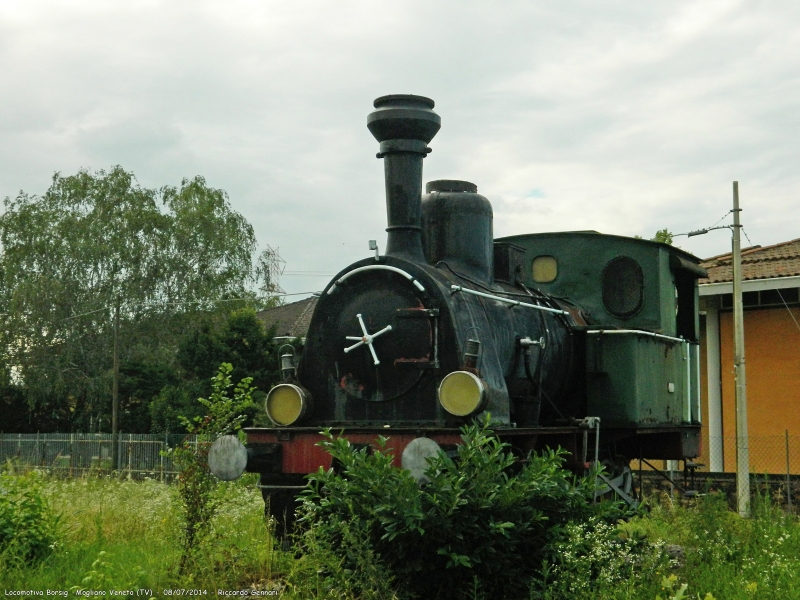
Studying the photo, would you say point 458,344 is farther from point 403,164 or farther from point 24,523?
→ point 24,523

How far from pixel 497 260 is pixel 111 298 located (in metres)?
25.0

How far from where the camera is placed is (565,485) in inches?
231

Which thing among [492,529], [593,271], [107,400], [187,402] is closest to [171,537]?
[492,529]

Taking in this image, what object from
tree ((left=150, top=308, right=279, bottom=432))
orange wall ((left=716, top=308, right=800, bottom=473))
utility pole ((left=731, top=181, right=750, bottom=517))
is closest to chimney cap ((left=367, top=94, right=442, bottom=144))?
utility pole ((left=731, top=181, right=750, bottom=517))

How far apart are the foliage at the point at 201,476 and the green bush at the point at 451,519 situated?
2.73 feet

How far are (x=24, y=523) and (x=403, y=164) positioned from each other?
3.89 meters

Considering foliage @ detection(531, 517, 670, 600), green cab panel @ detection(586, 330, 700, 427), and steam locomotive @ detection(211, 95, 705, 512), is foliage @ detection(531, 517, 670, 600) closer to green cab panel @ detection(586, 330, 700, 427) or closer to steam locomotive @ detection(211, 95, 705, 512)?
steam locomotive @ detection(211, 95, 705, 512)

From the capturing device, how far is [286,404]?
294 inches

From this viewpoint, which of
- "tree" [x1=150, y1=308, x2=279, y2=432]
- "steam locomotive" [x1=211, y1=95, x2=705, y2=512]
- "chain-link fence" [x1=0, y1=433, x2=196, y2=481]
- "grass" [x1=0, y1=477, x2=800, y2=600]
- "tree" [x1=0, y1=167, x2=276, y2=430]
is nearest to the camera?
"grass" [x1=0, y1=477, x2=800, y2=600]

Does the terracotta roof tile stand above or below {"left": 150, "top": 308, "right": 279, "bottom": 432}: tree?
above

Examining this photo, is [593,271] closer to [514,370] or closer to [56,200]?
[514,370]

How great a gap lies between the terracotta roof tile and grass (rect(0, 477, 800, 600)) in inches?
299

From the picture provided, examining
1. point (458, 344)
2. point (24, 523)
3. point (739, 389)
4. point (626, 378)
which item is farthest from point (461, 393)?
point (739, 389)

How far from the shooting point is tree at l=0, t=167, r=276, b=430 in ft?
102
